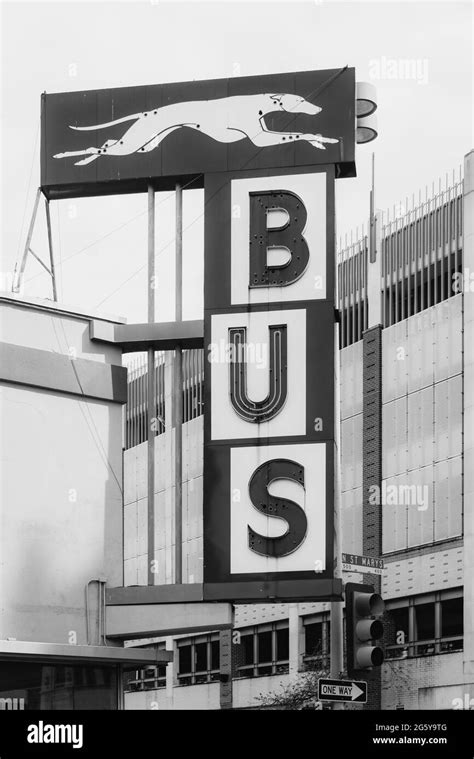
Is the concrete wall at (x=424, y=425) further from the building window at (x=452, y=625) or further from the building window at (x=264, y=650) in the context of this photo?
the building window at (x=264, y=650)

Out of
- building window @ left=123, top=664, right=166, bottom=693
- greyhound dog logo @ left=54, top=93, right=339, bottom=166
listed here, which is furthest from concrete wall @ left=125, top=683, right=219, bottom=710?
greyhound dog logo @ left=54, top=93, right=339, bottom=166

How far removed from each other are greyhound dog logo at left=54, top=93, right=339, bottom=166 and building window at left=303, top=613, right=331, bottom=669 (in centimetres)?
2777

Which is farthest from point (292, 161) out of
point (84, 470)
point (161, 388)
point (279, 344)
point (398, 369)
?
point (161, 388)

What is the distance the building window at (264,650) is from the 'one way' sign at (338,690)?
30885 mm

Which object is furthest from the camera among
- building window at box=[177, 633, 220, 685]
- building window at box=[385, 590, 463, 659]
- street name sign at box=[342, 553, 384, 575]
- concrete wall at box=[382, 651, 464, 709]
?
building window at box=[177, 633, 220, 685]

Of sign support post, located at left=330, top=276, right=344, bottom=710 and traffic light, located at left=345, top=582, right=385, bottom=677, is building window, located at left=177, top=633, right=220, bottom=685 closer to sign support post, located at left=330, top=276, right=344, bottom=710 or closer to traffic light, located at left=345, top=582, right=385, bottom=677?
sign support post, located at left=330, top=276, right=344, bottom=710

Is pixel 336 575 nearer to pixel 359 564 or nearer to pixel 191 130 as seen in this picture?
pixel 359 564

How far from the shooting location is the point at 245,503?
26688 millimetres

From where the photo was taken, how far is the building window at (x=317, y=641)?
52.2 meters

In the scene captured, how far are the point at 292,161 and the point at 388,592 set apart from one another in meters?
25.5

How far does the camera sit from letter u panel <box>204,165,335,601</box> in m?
26.3

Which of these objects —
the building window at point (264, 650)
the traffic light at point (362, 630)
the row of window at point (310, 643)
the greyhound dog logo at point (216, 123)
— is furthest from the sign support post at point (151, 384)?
the building window at point (264, 650)

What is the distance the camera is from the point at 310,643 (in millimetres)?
53719
